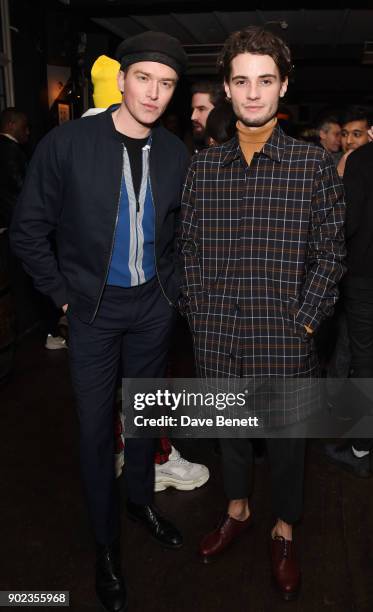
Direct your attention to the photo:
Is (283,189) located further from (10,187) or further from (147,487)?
(10,187)

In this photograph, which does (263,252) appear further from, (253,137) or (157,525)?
(157,525)

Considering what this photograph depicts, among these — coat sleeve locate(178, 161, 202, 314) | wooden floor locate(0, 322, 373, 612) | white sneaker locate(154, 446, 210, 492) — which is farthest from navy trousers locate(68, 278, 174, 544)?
white sneaker locate(154, 446, 210, 492)

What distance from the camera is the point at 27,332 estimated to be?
206 inches

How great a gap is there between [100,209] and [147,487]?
1184 millimetres

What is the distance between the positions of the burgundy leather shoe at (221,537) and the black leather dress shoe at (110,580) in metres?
0.35

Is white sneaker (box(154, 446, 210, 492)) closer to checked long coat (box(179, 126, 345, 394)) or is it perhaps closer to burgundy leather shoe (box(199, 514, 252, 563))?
burgundy leather shoe (box(199, 514, 252, 563))

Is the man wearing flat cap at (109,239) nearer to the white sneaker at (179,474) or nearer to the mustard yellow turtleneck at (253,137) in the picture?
the mustard yellow turtleneck at (253,137)

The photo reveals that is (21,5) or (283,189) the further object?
(21,5)

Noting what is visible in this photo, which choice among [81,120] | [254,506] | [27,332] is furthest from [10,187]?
[254,506]

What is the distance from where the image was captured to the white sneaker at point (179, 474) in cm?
280

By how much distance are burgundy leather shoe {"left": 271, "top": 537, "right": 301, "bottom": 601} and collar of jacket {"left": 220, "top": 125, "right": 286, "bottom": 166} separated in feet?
4.67

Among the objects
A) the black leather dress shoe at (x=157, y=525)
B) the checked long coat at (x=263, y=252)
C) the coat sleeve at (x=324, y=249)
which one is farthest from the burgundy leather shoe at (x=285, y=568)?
the coat sleeve at (x=324, y=249)

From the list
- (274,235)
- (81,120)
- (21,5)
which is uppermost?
(21,5)

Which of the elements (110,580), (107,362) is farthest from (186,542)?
(107,362)
